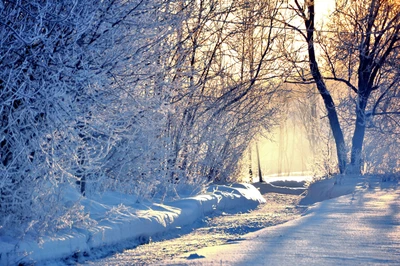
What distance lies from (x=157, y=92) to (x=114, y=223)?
321 cm

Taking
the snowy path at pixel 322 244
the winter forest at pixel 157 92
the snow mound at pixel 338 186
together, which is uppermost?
the winter forest at pixel 157 92

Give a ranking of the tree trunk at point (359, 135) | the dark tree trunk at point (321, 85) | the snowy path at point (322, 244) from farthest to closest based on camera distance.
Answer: the dark tree trunk at point (321, 85)
the tree trunk at point (359, 135)
the snowy path at point (322, 244)

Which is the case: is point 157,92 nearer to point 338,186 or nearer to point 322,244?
point 322,244

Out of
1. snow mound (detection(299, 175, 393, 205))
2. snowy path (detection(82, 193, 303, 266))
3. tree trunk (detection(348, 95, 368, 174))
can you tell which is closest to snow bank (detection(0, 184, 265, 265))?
snowy path (detection(82, 193, 303, 266))

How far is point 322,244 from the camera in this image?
19.9ft

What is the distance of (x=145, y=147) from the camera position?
10164 mm

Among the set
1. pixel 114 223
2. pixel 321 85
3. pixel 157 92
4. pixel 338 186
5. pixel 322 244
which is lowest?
pixel 322 244

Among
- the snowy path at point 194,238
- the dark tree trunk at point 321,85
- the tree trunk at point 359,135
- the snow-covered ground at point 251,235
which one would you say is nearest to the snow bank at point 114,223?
the snow-covered ground at point 251,235

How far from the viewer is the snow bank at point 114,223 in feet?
19.2

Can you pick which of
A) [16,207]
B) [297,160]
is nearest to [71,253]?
[16,207]

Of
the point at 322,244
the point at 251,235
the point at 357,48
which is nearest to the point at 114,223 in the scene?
the point at 251,235

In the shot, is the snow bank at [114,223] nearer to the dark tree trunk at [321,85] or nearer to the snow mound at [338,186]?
the snow mound at [338,186]

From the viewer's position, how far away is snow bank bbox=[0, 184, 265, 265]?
19.2 ft

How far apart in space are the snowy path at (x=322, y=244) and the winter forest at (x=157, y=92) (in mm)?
1762
